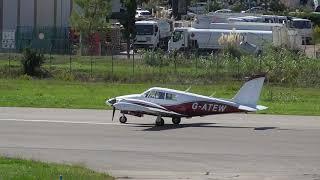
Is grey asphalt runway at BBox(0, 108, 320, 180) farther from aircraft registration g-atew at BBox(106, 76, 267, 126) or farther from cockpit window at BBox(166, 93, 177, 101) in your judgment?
cockpit window at BBox(166, 93, 177, 101)

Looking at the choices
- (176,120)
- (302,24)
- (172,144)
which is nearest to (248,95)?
(176,120)

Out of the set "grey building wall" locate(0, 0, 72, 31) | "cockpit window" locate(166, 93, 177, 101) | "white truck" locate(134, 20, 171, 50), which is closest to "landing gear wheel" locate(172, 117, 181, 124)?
"cockpit window" locate(166, 93, 177, 101)

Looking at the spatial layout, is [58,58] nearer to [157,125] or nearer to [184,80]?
[184,80]

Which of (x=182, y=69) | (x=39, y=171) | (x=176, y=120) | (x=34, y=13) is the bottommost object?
(x=182, y=69)

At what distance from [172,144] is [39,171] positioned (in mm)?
8840

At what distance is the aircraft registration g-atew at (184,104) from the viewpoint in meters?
32.4

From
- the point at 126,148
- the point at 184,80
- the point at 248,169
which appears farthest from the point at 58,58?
the point at 248,169

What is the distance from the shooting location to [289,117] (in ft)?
122

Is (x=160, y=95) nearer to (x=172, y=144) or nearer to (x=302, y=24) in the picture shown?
(x=172, y=144)

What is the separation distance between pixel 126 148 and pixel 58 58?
41.9 m

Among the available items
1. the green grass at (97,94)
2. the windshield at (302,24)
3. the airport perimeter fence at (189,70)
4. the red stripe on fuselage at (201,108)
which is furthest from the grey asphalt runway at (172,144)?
the windshield at (302,24)

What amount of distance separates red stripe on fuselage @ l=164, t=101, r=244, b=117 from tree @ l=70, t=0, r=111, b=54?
1718 inches

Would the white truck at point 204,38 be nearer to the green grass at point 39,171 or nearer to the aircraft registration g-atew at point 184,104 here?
the aircraft registration g-atew at point 184,104

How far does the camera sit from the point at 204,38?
253ft
